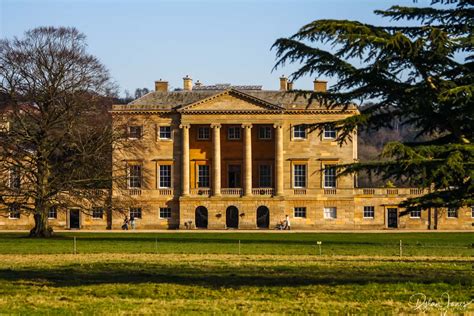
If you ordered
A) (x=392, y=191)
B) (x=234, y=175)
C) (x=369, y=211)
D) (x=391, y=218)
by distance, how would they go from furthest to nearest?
(x=234, y=175) < (x=369, y=211) < (x=391, y=218) < (x=392, y=191)

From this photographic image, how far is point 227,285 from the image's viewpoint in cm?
2091

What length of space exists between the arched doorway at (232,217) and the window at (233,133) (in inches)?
218

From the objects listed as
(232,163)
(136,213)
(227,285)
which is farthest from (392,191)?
(227,285)

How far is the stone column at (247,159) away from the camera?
69.2m

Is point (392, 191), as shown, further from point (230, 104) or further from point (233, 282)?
point (233, 282)

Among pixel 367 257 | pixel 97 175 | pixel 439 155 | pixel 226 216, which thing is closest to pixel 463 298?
pixel 439 155

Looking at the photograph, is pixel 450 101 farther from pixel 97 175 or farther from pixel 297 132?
pixel 297 132

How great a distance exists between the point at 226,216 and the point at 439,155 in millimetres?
51824

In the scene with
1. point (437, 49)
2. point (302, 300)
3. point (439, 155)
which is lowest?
point (302, 300)

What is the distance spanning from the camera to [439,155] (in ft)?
57.6

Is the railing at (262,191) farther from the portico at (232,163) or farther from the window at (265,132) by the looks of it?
the window at (265,132)

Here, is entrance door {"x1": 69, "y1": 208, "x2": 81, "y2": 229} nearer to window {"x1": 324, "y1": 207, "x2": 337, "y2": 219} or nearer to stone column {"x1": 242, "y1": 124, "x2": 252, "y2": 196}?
stone column {"x1": 242, "y1": 124, "x2": 252, "y2": 196}

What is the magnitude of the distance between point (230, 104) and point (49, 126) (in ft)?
71.6

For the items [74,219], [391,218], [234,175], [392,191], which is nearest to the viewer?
[392,191]
